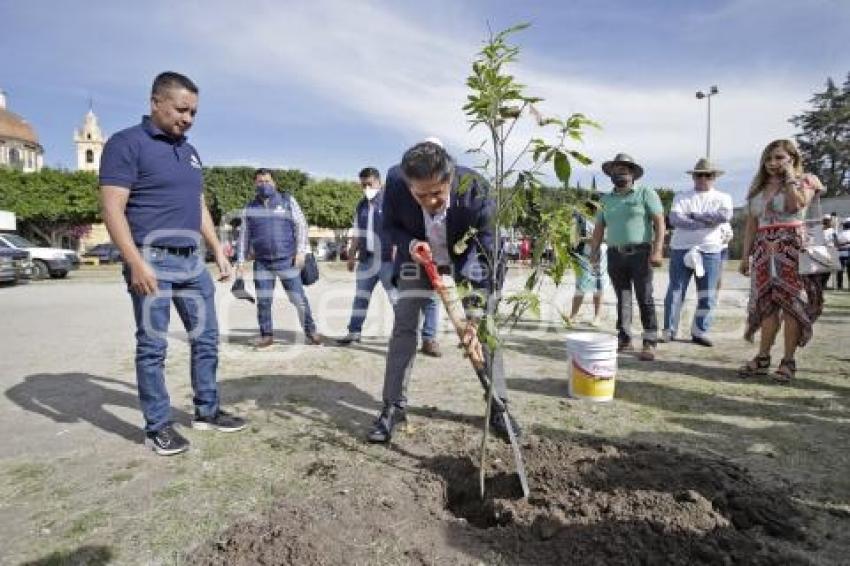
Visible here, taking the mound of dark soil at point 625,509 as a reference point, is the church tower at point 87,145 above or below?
above

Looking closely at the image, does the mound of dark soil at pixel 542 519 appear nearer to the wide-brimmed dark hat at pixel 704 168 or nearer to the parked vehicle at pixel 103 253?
the wide-brimmed dark hat at pixel 704 168

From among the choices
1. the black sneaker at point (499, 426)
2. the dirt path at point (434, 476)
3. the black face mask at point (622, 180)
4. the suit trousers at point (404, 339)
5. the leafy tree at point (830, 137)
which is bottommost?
the dirt path at point (434, 476)

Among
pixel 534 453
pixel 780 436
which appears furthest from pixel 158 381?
pixel 780 436

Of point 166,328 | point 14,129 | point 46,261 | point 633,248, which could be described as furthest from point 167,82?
point 14,129

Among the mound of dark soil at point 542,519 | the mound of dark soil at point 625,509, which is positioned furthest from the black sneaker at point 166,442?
the mound of dark soil at point 625,509

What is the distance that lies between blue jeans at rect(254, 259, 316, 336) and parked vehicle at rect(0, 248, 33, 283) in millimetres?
13553

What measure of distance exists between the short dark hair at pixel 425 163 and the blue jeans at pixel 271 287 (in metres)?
4.01

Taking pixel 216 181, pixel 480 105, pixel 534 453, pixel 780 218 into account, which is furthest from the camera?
pixel 216 181

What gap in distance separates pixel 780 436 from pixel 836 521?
1156mm

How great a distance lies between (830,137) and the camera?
56594 millimetres

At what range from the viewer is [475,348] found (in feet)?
9.72

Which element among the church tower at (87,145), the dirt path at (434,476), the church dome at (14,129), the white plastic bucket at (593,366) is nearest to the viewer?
the dirt path at (434,476)

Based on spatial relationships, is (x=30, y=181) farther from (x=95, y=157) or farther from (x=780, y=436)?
(x=95, y=157)

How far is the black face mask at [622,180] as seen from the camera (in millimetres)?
6039
